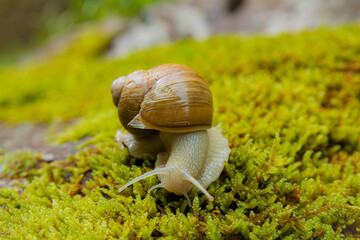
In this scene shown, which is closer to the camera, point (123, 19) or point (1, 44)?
point (123, 19)

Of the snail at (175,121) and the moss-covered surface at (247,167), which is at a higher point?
the snail at (175,121)

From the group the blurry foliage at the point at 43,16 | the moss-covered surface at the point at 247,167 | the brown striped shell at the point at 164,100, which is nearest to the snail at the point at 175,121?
the brown striped shell at the point at 164,100

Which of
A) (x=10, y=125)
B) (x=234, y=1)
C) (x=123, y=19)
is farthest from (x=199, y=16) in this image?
(x=10, y=125)

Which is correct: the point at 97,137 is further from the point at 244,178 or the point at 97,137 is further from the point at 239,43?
the point at 239,43

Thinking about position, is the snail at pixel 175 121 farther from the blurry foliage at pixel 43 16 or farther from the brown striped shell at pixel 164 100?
the blurry foliage at pixel 43 16

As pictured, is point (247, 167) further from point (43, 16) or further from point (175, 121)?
point (43, 16)

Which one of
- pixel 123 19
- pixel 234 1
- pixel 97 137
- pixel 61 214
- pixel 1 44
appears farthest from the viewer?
pixel 1 44
